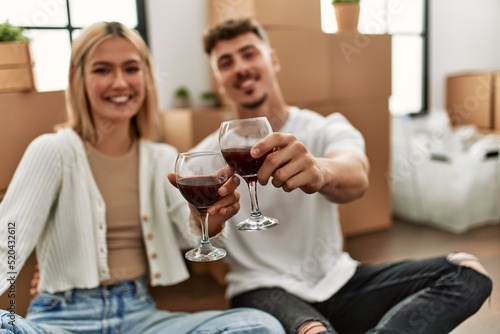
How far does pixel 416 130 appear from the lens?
269 cm

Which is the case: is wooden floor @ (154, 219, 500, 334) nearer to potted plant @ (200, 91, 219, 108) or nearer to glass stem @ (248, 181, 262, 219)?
glass stem @ (248, 181, 262, 219)

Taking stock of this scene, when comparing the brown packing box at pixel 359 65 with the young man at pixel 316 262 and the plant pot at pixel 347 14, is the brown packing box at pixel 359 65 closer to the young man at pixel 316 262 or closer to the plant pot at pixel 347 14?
the plant pot at pixel 347 14

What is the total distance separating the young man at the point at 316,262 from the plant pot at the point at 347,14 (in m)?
0.71

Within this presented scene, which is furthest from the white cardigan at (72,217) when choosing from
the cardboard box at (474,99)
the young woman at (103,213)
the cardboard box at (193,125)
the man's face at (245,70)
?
the cardboard box at (474,99)

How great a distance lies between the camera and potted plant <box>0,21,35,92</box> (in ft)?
2.33

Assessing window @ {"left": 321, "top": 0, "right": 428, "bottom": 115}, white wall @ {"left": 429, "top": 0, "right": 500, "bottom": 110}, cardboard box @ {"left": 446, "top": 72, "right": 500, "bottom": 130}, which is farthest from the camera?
cardboard box @ {"left": 446, "top": 72, "right": 500, "bottom": 130}

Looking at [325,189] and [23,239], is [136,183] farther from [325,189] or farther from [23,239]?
[325,189]

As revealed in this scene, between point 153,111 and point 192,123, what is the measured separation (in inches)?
36.7

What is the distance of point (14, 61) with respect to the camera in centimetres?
73

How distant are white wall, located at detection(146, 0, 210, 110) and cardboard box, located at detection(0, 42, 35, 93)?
141 centimetres

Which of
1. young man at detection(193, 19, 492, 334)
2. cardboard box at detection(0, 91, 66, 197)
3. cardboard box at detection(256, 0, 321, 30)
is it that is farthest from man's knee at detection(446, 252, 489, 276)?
cardboard box at detection(0, 91, 66, 197)

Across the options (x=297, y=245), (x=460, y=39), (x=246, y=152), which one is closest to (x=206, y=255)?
(x=246, y=152)

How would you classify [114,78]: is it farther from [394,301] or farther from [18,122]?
[394,301]

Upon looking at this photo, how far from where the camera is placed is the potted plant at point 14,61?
2.33 feet
